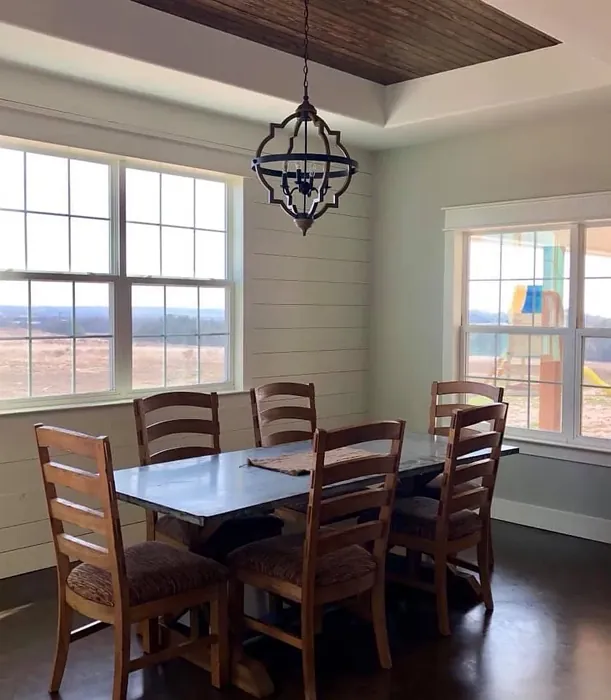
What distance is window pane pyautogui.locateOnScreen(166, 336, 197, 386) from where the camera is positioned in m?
4.82

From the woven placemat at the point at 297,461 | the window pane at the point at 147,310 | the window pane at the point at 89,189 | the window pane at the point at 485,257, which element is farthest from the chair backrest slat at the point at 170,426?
the window pane at the point at 485,257

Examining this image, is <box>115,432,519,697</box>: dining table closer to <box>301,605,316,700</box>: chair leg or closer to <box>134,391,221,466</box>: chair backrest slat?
<box>301,605,316,700</box>: chair leg

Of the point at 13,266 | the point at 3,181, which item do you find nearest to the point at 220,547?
the point at 13,266

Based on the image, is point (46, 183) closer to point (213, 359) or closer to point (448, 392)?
point (213, 359)

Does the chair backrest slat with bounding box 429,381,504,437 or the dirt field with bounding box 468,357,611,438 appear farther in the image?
the dirt field with bounding box 468,357,611,438

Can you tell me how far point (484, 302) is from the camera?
17.9 ft

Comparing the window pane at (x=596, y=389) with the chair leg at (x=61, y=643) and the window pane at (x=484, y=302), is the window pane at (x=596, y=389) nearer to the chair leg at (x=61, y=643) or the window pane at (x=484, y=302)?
the window pane at (x=484, y=302)

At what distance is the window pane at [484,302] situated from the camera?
17.7 ft

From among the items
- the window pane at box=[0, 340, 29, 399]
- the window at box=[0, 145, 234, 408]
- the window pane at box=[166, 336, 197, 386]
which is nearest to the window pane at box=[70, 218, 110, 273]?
the window at box=[0, 145, 234, 408]

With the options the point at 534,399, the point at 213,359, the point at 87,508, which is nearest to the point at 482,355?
the point at 534,399

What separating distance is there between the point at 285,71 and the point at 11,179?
1.66m

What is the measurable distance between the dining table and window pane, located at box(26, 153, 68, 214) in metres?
1.72

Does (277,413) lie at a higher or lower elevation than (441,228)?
lower

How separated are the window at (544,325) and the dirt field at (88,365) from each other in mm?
1886
